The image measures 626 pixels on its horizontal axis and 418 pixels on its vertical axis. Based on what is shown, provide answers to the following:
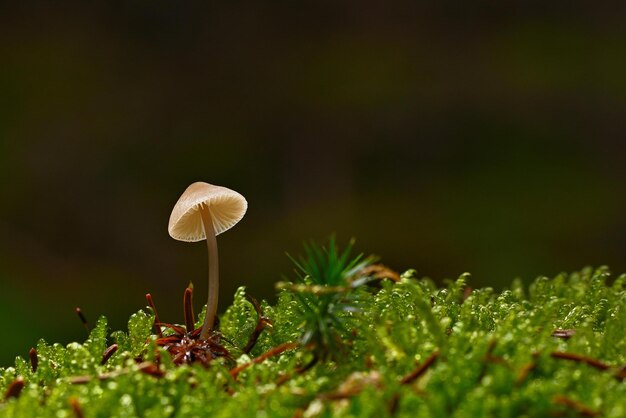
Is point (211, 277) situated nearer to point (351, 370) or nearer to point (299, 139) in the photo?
point (351, 370)

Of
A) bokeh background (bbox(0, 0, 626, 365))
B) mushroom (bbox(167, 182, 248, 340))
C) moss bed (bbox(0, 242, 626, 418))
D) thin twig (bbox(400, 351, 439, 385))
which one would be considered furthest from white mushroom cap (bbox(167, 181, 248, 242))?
bokeh background (bbox(0, 0, 626, 365))

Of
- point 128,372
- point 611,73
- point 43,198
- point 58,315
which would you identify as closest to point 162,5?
point 43,198

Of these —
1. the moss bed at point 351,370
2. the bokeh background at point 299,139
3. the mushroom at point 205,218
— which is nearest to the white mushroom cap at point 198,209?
the mushroom at point 205,218

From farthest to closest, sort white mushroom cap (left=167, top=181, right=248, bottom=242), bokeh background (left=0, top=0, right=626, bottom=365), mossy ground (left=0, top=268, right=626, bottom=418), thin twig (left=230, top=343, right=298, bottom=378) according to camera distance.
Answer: bokeh background (left=0, top=0, right=626, bottom=365), white mushroom cap (left=167, top=181, right=248, bottom=242), thin twig (left=230, top=343, right=298, bottom=378), mossy ground (left=0, top=268, right=626, bottom=418)

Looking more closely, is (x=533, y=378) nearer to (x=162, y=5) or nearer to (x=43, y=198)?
(x=43, y=198)

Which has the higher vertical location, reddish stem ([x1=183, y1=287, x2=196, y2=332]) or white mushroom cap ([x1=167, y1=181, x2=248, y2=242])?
white mushroom cap ([x1=167, y1=181, x2=248, y2=242])

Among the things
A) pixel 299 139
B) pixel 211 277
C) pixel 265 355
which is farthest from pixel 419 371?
pixel 299 139

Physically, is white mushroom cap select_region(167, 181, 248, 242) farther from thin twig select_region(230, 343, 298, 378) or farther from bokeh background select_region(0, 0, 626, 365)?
bokeh background select_region(0, 0, 626, 365)
